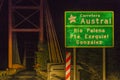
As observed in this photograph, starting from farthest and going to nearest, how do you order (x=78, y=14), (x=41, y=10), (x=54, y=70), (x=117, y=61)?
1. (x=41, y=10)
2. (x=117, y=61)
3. (x=54, y=70)
4. (x=78, y=14)

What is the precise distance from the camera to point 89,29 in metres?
12.5

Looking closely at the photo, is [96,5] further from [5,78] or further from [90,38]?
[90,38]

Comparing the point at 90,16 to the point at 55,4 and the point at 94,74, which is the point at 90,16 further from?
the point at 55,4

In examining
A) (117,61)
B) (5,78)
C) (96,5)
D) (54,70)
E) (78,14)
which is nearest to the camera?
(78,14)

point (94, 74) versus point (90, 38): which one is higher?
point (90, 38)

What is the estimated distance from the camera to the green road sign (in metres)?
12.3

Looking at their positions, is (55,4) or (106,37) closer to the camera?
(106,37)

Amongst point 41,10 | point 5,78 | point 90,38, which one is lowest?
point 5,78

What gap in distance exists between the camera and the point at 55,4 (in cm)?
3119

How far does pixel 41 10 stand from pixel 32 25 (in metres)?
3.18

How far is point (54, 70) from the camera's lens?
660 inches

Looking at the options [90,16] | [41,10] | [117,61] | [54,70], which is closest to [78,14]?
[90,16]

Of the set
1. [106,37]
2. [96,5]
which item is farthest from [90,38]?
[96,5]

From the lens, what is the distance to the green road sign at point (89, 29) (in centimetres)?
1234
